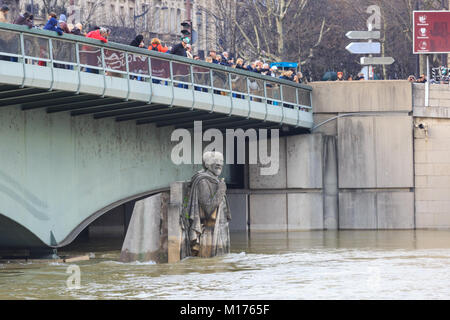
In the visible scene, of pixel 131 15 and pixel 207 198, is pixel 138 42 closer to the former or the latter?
pixel 207 198

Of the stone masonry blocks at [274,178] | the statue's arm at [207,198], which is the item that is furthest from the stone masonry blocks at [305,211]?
the statue's arm at [207,198]

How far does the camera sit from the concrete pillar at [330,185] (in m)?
44.8

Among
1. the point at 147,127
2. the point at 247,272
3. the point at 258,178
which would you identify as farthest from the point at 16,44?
the point at 258,178

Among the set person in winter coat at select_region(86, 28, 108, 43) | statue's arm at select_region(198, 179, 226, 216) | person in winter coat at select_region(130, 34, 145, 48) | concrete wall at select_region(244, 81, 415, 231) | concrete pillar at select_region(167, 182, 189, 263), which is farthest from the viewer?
concrete wall at select_region(244, 81, 415, 231)

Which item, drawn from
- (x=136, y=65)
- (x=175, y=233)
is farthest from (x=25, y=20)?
(x=175, y=233)

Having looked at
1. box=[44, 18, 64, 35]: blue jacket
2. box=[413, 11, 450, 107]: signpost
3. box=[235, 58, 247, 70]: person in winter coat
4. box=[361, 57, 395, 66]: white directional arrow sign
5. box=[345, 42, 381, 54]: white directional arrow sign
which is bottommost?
box=[44, 18, 64, 35]: blue jacket

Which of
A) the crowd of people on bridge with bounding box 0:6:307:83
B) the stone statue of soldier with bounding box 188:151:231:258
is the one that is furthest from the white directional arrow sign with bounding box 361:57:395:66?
the stone statue of soldier with bounding box 188:151:231:258

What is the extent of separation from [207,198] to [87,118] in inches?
196

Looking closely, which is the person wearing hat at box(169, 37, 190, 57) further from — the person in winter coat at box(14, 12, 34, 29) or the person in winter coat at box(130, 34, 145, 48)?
the person in winter coat at box(14, 12, 34, 29)

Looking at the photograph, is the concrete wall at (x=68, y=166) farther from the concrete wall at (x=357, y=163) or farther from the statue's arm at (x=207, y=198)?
the concrete wall at (x=357, y=163)

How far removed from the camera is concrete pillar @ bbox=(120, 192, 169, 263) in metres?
30.1

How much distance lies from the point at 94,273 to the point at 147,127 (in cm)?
1009

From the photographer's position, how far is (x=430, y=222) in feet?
145

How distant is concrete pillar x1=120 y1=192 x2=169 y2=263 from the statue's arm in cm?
97
